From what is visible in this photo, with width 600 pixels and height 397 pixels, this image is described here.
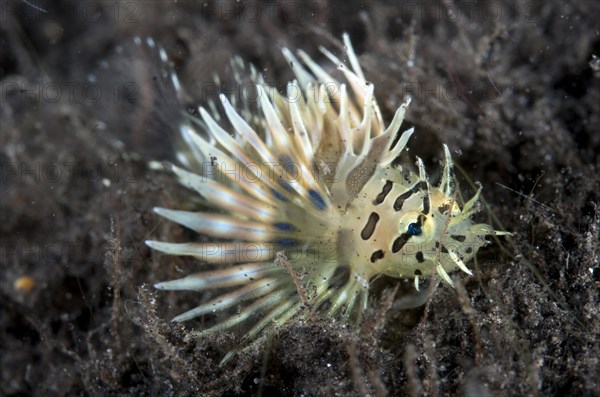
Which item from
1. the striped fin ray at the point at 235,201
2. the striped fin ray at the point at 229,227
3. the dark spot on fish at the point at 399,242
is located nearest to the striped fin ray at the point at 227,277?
the striped fin ray at the point at 229,227

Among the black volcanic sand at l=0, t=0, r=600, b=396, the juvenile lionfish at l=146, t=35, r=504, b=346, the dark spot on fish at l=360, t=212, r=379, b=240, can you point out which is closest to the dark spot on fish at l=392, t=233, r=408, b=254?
the juvenile lionfish at l=146, t=35, r=504, b=346

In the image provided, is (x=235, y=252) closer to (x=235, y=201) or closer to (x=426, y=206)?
(x=235, y=201)

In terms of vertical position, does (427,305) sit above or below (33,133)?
below

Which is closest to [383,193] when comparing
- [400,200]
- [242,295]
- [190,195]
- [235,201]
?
[400,200]

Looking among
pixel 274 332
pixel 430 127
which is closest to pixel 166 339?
pixel 274 332

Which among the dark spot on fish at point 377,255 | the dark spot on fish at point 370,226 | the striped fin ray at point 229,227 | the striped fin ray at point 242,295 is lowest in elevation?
the dark spot on fish at point 377,255

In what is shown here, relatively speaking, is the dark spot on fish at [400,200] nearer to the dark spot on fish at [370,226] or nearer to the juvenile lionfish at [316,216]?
the juvenile lionfish at [316,216]

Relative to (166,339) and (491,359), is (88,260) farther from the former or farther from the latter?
(491,359)

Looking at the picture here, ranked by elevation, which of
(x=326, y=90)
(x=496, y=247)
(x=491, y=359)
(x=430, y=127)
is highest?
(x=326, y=90)
